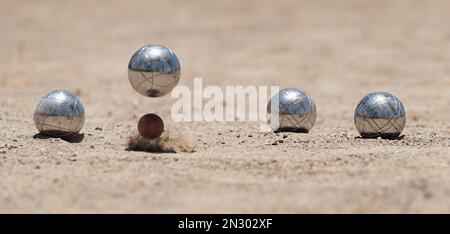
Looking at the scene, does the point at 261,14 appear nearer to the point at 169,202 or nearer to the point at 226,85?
the point at 226,85

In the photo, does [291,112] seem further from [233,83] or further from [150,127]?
[233,83]

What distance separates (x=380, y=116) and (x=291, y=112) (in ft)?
5.15

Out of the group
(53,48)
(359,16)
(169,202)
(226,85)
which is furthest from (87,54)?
(169,202)

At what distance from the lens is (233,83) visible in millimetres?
24234

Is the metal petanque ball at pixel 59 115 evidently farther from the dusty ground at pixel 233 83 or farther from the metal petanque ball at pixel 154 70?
the metal petanque ball at pixel 154 70

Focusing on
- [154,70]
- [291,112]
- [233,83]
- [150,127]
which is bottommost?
[150,127]

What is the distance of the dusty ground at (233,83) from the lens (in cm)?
901

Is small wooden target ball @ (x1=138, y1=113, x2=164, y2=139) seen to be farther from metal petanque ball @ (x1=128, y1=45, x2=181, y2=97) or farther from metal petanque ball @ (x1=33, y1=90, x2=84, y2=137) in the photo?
metal petanque ball @ (x1=33, y1=90, x2=84, y2=137)

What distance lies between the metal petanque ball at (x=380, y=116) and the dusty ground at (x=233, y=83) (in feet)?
1.28

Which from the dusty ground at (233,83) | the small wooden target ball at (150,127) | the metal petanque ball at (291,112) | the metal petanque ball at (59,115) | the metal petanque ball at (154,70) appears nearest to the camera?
the dusty ground at (233,83)

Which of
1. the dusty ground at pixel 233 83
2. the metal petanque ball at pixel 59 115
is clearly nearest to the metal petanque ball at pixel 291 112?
the dusty ground at pixel 233 83

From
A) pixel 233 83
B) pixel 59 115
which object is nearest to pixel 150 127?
pixel 59 115

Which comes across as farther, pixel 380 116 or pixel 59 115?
pixel 380 116

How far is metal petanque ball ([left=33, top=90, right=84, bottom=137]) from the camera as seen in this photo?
1234cm
